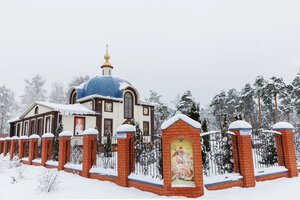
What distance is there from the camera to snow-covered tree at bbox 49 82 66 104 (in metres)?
49.5

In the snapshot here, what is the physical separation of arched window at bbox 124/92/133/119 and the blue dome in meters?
0.96

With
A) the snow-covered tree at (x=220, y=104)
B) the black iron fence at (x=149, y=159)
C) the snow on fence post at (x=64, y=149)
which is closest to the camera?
the black iron fence at (x=149, y=159)

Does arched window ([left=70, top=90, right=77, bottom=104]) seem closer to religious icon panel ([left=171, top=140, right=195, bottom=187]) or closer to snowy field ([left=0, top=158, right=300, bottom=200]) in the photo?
snowy field ([left=0, top=158, right=300, bottom=200])

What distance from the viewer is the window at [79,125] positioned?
2037cm

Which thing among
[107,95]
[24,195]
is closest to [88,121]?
[107,95]

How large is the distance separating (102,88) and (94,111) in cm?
262

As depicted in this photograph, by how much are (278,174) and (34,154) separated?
13.1 meters

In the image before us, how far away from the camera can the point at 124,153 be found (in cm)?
740

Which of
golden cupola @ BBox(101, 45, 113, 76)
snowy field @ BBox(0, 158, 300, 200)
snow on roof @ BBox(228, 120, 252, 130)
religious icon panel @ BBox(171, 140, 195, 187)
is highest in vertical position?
golden cupola @ BBox(101, 45, 113, 76)

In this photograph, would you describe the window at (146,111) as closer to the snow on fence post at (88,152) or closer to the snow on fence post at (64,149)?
the snow on fence post at (64,149)

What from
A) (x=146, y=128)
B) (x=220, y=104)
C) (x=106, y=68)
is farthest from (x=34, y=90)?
(x=220, y=104)

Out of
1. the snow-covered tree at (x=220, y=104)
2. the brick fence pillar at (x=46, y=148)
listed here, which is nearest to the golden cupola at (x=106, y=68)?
the brick fence pillar at (x=46, y=148)

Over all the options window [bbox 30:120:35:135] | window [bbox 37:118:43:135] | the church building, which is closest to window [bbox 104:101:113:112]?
the church building

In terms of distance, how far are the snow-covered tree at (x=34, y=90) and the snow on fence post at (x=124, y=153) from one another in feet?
147
